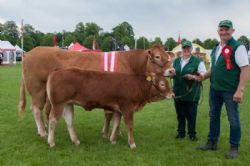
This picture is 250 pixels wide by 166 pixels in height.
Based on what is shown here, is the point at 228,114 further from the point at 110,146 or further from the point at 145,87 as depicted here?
the point at 110,146

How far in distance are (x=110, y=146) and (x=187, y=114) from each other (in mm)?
1755

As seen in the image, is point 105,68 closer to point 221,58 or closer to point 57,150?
point 57,150

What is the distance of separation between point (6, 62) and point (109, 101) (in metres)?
40.1

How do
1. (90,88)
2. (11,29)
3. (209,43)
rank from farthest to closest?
(11,29)
(209,43)
(90,88)

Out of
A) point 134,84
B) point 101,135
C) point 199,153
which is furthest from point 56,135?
point 199,153

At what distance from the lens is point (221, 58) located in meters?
5.86

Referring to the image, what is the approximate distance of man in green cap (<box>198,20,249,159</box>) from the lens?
5.58 metres

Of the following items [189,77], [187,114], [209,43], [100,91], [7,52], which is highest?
[209,43]

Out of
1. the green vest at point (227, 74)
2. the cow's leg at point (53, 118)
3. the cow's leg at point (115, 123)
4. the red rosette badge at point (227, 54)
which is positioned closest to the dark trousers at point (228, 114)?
the green vest at point (227, 74)

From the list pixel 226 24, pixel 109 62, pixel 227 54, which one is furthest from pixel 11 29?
pixel 227 54

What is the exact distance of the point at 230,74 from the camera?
5.79m

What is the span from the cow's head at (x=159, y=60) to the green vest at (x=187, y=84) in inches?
13.5

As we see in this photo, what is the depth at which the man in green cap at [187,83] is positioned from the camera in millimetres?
7016

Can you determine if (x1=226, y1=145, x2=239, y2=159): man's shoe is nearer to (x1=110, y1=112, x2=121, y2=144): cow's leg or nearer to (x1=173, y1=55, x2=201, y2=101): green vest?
(x1=173, y1=55, x2=201, y2=101): green vest
